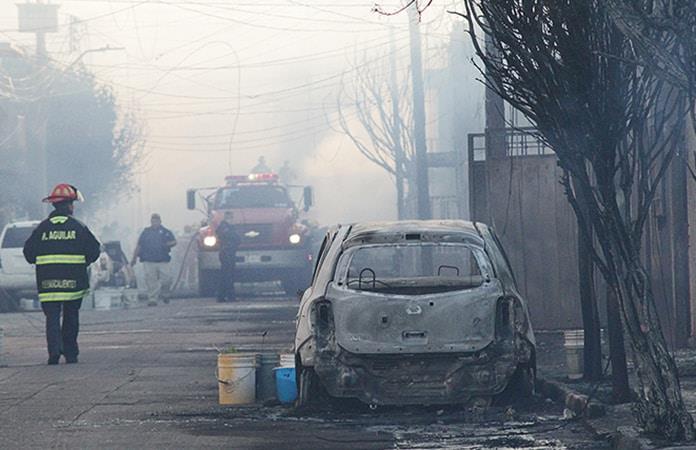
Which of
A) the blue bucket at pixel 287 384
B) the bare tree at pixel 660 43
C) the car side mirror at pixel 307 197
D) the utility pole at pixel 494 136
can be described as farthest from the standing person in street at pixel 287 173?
the bare tree at pixel 660 43

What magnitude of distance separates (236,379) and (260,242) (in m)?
21.7

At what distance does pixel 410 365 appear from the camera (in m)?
11.5

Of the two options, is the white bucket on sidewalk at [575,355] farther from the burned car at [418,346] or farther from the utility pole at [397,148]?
the utility pole at [397,148]

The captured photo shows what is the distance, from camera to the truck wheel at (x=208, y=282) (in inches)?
1371

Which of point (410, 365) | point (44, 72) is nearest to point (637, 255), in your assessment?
point (410, 365)

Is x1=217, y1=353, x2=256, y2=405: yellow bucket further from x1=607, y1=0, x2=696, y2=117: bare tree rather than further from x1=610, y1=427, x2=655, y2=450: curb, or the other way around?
x1=607, y1=0, x2=696, y2=117: bare tree

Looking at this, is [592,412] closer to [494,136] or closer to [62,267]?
[62,267]

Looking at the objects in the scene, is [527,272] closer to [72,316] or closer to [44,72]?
[72,316]

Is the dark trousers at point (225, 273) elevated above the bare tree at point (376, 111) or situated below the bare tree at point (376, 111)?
below

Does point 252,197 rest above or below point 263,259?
above

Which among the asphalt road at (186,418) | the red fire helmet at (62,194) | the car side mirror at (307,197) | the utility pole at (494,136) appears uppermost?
the utility pole at (494,136)

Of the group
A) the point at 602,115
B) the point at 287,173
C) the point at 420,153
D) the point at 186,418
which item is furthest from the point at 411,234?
the point at 287,173

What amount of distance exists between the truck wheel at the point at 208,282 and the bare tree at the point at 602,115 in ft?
83.0

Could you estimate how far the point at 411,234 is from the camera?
477 inches
